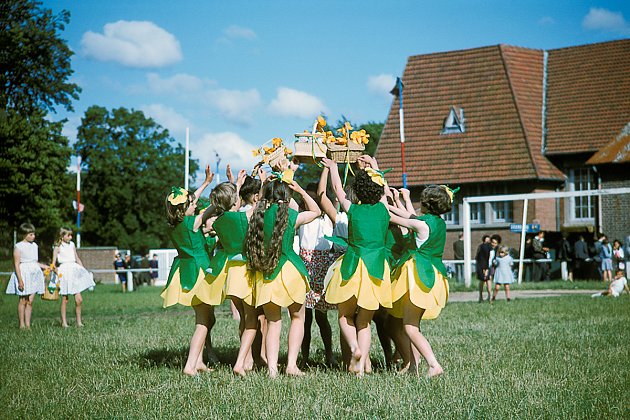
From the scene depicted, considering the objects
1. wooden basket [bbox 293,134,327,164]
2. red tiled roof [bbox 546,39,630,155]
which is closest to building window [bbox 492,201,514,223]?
red tiled roof [bbox 546,39,630,155]

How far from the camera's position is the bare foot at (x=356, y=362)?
8.86 metres

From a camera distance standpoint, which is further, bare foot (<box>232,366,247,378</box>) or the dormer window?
the dormer window

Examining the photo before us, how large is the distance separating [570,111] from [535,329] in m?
32.3

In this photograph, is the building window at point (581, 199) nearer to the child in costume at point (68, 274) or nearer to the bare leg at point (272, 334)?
the child in costume at point (68, 274)

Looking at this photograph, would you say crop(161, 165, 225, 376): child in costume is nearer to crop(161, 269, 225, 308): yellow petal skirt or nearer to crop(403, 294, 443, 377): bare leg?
crop(161, 269, 225, 308): yellow petal skirt

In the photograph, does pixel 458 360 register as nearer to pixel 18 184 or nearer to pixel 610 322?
pixel 610 322

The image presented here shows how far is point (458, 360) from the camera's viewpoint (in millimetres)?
10188

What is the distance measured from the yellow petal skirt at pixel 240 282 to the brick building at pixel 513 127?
1288 inches

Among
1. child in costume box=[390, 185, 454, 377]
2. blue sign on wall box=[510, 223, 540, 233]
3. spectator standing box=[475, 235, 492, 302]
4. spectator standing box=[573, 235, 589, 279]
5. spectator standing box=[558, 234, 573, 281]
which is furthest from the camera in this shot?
blue sign on wall box=[510, 223, 540, 233]

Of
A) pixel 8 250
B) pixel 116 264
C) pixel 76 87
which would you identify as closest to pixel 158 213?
pixel 76 87

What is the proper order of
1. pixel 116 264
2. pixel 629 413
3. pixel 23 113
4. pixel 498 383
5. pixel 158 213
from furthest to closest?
pixel 158 213
pixel 23 113
pixel 116 264
pixel 498 383
pixel 629 413

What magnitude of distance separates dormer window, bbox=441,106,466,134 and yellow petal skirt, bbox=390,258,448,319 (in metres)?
36.3

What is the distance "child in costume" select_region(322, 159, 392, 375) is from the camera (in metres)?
8.84

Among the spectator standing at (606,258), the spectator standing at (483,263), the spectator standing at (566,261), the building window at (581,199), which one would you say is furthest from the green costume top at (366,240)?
the building window at (581,199)
